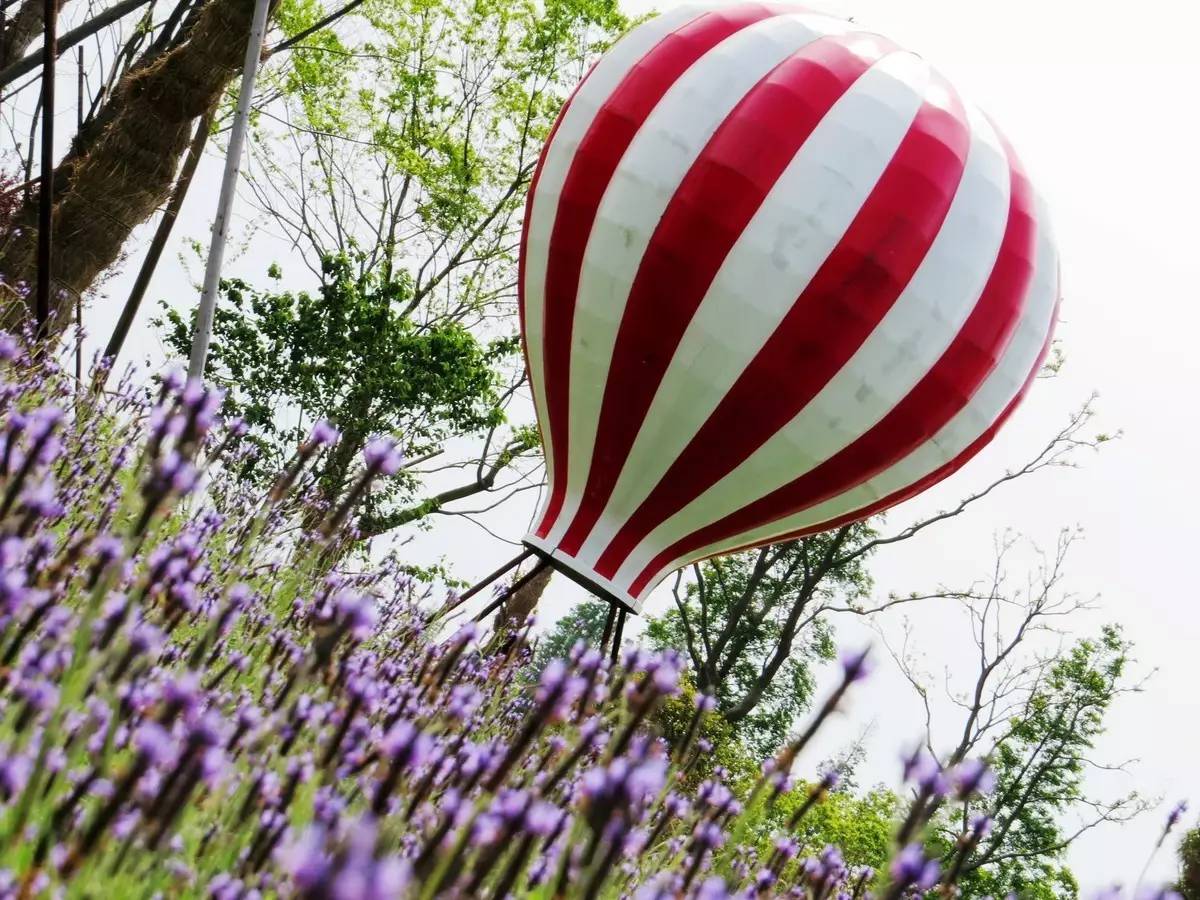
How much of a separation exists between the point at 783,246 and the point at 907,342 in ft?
3.06

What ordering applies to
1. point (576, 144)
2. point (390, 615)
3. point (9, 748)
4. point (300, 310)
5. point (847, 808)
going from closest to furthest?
point (9, 748) < point (390, 615) < point (576, 144) < point (300, 310) < point (847, 808)

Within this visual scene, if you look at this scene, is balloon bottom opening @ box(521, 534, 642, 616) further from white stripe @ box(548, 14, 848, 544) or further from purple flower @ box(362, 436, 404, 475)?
purple flower @ box(362, 436, 404, 475)

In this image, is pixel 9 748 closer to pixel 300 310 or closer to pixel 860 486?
pixel 860 486

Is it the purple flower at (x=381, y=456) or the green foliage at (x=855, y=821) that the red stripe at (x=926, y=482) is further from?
the green foliage at (x=855, y=821)

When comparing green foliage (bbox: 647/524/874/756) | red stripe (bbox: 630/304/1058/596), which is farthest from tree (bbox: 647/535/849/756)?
red stripe (bbox: 630/304/1058/596)

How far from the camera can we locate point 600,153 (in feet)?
18.9

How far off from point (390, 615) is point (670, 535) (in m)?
2.05

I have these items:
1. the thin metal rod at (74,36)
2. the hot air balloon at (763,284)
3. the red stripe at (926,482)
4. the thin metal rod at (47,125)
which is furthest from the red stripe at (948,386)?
the thin metal rod at (74,36)

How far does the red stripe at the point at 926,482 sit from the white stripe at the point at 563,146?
0.99 meters

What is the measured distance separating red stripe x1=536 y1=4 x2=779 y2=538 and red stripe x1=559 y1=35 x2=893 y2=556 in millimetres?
487

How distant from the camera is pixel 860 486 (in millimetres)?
6035

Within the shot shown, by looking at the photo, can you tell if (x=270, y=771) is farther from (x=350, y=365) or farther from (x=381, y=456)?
(x=350, y=365)

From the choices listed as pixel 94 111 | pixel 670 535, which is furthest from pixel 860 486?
pixel 94 111

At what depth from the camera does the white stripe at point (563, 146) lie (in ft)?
19.7
